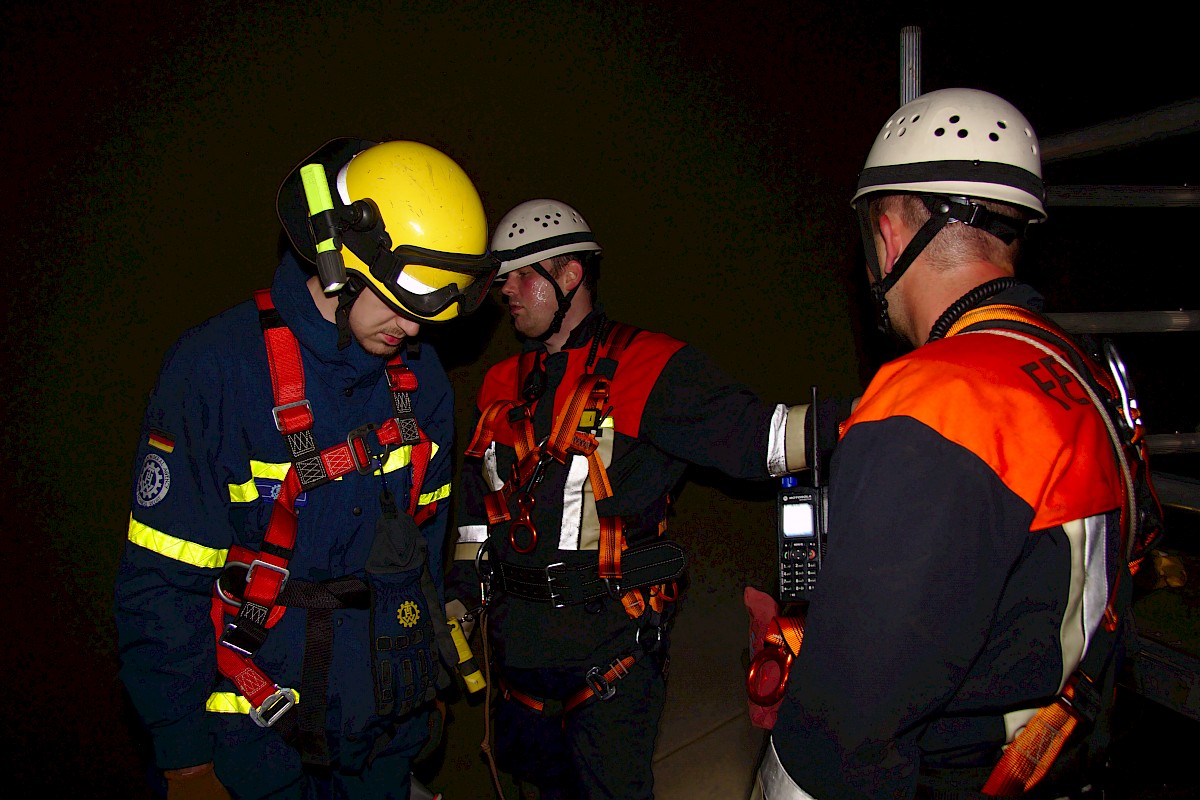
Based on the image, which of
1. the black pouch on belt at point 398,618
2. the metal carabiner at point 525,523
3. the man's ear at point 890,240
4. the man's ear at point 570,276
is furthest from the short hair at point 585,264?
the man's ear at point 890,240

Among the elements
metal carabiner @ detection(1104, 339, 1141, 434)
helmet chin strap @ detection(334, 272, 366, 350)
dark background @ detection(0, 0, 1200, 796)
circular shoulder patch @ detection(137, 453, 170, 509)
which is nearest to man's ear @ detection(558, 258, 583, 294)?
dark background @ detection(0, 0, 1200, 796)

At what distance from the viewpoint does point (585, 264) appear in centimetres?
268

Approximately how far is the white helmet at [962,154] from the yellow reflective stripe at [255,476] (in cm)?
152

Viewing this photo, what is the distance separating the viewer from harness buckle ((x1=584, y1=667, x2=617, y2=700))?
2.34 m

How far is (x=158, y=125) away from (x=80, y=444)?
40.8 inches

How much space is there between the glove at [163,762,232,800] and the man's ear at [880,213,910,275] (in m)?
1.90

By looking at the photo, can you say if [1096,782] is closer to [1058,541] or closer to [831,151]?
[1058,541]

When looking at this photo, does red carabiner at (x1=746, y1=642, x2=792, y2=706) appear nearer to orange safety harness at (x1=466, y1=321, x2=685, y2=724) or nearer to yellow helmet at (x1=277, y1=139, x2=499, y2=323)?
orange safety harness at (x1=466, y1=321, x2=685, y2=724)

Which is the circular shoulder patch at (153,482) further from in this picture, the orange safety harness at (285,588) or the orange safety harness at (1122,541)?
the orange safety harness at (1122,541)

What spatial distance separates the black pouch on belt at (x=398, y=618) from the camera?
185cm

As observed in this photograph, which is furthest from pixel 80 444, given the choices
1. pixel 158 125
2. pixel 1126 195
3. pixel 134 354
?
pixel 1126 195

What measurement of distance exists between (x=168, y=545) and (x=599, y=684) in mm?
1363

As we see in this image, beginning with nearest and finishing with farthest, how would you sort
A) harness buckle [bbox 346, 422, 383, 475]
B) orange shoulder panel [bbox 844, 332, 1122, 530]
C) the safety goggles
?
orange shoulder panel [bbox 844, 332, 1122, 530] < the safety goggles < harness buckle [bbox 346, 422, 383, 475]

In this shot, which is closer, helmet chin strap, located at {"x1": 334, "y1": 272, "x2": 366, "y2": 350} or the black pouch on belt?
helmet chin strap, located at {"x1": 334, "y1": 272, "x2": 366, "y2": 350}
